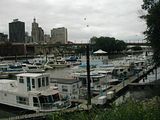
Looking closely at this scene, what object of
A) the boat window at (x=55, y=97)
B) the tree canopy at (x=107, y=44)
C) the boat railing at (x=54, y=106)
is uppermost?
the tree canopy at (x=107, y=44)

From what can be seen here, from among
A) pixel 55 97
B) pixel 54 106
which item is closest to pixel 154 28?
pixel 55 97

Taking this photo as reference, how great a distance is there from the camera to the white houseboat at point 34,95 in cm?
3350

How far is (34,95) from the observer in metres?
33.9

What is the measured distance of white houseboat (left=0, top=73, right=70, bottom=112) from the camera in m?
33.5

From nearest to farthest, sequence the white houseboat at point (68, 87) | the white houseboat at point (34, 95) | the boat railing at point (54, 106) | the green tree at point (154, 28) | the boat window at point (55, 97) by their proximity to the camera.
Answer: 1. the boat railing at point (54, 106)
2. the white houseboat at point (34, 95)
3. the boat window at point (55, 97)
4. the white houseboat at point (68, 87)
5. the green tree at point (154, 28)

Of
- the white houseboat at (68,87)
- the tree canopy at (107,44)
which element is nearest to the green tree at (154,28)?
the white houseboat at (68,87)

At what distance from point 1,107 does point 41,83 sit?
670cm

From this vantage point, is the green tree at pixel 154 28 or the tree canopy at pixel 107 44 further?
the tree canopy at pixel 107 44

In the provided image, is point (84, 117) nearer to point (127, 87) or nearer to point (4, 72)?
point (127, 87)

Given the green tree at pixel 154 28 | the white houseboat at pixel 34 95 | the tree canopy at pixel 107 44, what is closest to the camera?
the white houseboat at pixel 34 95

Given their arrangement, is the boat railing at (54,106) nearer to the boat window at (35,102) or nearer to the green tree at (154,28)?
the boat window at (35,102)

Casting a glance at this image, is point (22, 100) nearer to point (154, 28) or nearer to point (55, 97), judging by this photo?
point (55, 97)

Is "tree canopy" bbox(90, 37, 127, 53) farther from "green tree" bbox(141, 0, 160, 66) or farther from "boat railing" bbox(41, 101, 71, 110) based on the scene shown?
"boat railing" bbox(41, 101, 71, 110)

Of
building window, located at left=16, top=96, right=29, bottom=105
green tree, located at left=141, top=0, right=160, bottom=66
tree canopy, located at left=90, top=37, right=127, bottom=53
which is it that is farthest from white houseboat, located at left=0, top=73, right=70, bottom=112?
tree canopy, located at left=90, top=37, right=127, bottom=53
